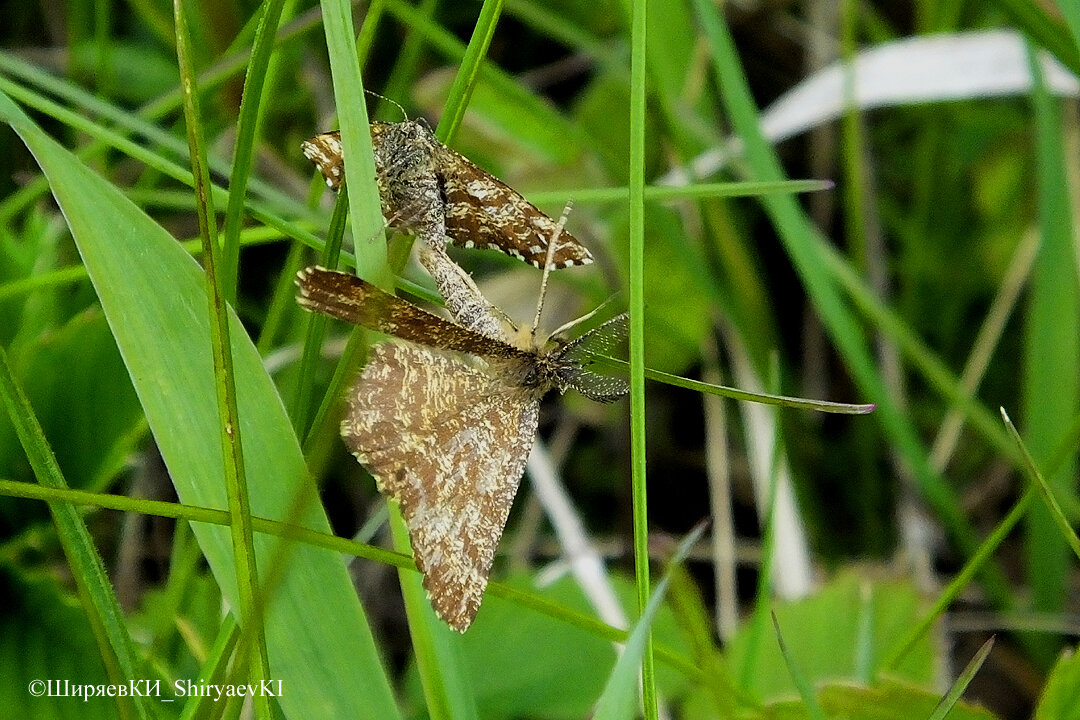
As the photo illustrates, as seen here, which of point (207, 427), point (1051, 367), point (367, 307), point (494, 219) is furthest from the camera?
point (1051, 367)

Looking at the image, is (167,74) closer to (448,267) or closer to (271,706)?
(448,267)

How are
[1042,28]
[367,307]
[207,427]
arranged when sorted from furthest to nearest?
[1042,28], [207,427], [367,307]

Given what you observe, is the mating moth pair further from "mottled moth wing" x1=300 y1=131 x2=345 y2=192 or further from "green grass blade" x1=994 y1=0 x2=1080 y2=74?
"green grass blade" x1=994 y1=0 x2=1080 y2=74

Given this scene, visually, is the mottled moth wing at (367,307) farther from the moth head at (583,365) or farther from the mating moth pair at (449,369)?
the moth head at (583,365)

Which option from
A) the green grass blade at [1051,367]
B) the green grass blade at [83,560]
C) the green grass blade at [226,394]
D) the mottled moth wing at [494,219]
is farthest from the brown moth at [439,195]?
the green grass blade at [1051,367]

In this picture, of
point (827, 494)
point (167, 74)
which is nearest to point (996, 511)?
point (827, 494)

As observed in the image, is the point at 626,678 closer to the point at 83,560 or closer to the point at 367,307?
the point at 367,307

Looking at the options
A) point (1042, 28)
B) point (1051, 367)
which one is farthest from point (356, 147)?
point (1051, 367)
